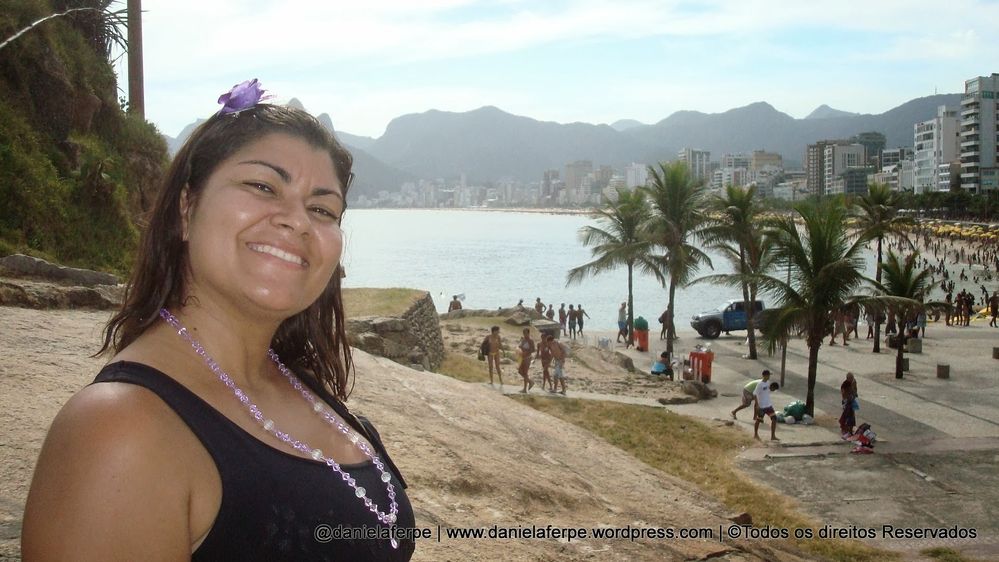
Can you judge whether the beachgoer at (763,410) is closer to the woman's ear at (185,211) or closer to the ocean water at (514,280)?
the woman's ear at (185,211)

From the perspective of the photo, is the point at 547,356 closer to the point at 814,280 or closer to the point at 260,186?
the point at 814,280

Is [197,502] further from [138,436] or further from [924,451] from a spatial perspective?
[924,451]

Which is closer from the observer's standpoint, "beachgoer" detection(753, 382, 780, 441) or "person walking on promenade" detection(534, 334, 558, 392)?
"beachgoer" detection(753, 382, 780, 441)

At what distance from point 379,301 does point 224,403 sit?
17.1 metres

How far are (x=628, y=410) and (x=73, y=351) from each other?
1015 cm

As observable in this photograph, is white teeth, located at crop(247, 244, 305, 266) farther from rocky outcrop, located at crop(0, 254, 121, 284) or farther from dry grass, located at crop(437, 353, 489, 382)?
dry grass, located at crop(437, 353, 489, 382)

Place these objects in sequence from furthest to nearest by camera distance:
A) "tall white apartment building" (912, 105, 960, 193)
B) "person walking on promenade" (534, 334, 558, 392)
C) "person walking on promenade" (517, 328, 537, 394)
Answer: "tall white apartment building" (912, 105, 960, 193), "person walking on promenade" (534, 334, 558, 392), "person walking on promenade" (517, 328, 537, 394)

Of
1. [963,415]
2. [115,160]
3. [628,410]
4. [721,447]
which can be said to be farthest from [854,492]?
[115,160]

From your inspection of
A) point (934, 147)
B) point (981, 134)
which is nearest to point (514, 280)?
point (981, 134)

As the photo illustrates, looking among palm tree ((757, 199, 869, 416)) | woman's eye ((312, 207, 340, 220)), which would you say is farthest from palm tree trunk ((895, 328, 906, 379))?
woman's eye ((312, 207, 340, 220))

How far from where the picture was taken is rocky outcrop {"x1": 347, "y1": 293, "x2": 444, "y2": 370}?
559 inches

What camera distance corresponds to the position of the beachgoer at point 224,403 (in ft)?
3.90

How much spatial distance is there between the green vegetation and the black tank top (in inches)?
400

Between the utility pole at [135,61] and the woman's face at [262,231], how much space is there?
1566cm
